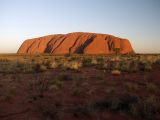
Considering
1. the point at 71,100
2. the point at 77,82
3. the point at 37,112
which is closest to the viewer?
the point at 37,112

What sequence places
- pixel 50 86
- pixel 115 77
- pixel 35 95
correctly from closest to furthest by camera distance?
1. pixel 35 95
2. pixel 50 86
3. pixel 115 77

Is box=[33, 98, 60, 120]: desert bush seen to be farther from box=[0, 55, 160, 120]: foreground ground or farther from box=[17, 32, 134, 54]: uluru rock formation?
box=[17, 32, 134, 54]: uluru rock formation

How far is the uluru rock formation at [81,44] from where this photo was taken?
3580 inches

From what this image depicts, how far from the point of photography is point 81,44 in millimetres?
96562

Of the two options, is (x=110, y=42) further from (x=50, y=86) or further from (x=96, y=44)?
(x=50, y=86)

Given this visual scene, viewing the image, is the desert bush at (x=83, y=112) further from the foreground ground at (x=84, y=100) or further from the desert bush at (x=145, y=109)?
the desert bush at (x=145, y=109)

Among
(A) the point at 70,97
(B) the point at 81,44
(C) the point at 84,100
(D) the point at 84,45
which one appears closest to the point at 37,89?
(A) the point at 70,97

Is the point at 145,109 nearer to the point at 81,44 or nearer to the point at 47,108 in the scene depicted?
the point at 47,108

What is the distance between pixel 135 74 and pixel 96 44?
77853mm

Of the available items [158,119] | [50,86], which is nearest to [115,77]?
[50,86]

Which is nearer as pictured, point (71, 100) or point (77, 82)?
point (71, 100)

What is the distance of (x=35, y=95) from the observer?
9.89 metres

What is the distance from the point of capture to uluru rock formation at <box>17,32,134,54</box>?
9094cm

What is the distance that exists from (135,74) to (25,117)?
24.6ft
